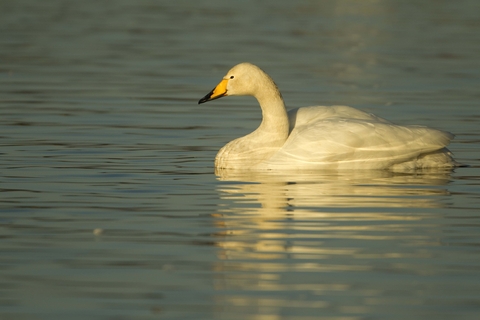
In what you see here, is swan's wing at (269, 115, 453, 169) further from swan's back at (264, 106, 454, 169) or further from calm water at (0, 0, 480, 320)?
calm water at (0, 0, 480, 320)

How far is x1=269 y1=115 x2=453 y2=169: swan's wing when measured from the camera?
10.7m

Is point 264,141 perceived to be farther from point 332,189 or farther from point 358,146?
point 332,189

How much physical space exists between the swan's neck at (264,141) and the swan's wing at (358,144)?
0.37 meters

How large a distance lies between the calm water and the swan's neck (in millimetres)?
420

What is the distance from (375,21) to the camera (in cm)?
3077

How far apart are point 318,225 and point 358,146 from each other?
277 cm

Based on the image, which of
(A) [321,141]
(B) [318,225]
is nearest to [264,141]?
(A) [321,141]

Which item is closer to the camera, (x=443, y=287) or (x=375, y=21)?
(x=443, y=287)

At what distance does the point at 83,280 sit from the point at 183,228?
5.31ft

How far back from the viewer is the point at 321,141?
10.7m

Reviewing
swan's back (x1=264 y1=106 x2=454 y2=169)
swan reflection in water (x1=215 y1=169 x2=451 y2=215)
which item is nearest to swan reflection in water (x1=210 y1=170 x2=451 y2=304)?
swan reflection in water (x1=215 y1=169 x2=451 y2=215)

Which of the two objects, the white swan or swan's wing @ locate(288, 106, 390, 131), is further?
swan's wing @ locate(288, 106, 390, 131)

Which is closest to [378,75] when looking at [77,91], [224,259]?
[77,91]

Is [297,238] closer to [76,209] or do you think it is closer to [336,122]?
[76,209]
